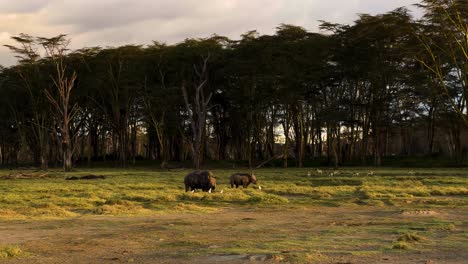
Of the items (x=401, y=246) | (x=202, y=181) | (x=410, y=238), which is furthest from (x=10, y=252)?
(x=202, y=181)

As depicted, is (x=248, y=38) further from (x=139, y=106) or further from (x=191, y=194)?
(x=191, y=194)

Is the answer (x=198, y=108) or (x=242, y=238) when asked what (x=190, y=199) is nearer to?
(x=242, y=238)

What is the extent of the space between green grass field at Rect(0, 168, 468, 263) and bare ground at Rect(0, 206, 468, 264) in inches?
0.9

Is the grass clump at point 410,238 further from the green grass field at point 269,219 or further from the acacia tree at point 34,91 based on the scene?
the acacia tree at point 34,91

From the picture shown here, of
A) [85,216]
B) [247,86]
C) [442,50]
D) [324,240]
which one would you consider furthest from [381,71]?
[324,240]

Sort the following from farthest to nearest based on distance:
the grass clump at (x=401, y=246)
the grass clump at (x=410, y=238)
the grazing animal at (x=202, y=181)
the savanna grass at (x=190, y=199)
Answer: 1. the grazing animal at (x=202, y=181)
2. the savanna grass at (x=190, y=199)
3. the grass clump at (x=410, y=238)
4. the grass clump at (x=401, y=246)

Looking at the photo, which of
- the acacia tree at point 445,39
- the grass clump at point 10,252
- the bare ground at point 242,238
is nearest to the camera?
the bare ground at point 242,238

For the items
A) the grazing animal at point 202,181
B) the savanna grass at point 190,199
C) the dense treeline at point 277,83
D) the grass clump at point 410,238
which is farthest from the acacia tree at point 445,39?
the grass clump at point 410,238

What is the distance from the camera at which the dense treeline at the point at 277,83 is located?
49750mm

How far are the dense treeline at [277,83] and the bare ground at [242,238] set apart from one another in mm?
31383

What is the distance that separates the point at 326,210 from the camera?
19.4 meters

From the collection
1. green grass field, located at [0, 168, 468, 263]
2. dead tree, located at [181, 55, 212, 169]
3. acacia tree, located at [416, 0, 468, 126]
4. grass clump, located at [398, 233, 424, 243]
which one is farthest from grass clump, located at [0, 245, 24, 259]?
dead tree, located at [181, 55, 212, 169]

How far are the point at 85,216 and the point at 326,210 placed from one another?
7.45 meters

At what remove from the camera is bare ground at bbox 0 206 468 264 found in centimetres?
1041
